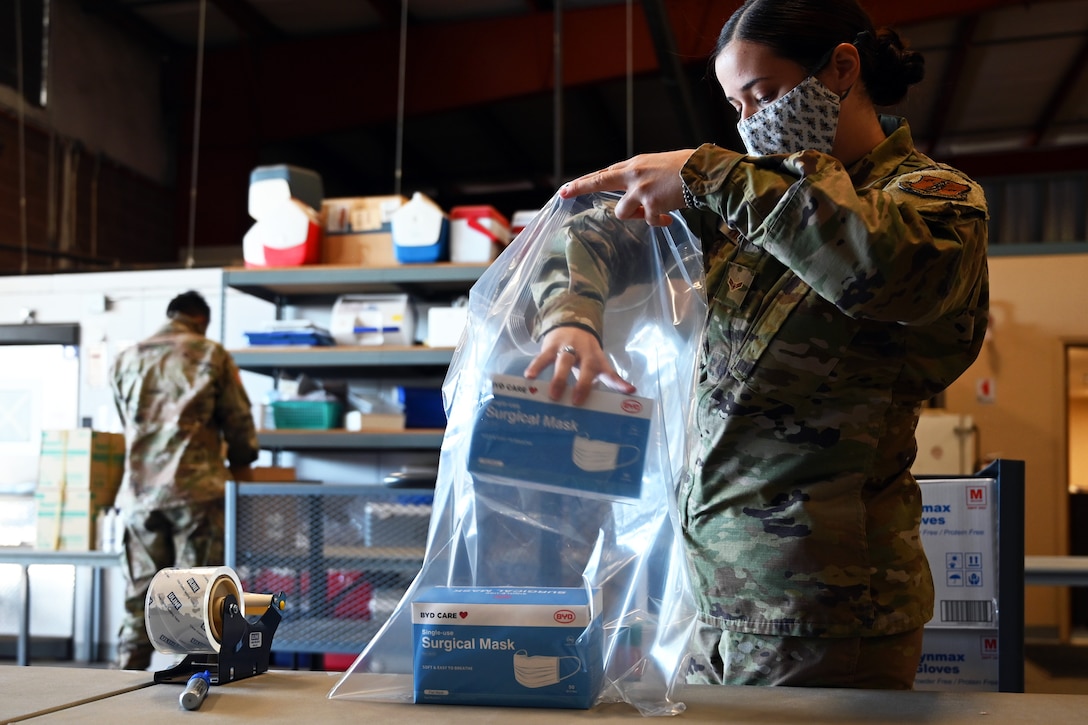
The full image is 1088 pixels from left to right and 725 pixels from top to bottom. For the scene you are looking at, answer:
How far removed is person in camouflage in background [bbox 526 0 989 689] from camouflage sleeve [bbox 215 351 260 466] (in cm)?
290

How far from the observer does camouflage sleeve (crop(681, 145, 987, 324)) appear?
904 mm

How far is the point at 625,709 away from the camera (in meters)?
0.92

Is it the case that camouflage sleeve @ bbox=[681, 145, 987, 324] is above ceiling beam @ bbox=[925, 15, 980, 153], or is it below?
below

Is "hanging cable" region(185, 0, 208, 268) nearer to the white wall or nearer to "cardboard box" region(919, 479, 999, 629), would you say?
the white wall

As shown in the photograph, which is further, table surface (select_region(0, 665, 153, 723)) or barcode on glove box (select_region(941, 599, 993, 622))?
barcode on glove box (select_region(941, 599, 993, 622))

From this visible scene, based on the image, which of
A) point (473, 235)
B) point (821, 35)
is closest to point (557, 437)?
point (821, 35)

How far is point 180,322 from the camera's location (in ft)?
12.6

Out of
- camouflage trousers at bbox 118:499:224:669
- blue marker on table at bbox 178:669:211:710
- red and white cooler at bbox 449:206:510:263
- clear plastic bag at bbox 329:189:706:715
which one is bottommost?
camouflage trousers at bbox 118:499:224:669

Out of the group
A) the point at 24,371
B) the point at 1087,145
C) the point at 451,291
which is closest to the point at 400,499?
the point at 451,291

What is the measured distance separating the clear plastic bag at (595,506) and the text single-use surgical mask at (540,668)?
55 mm

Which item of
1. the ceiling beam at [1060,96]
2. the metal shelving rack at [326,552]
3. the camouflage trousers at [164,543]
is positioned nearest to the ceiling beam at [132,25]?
the camouflage trousers at [164,543]

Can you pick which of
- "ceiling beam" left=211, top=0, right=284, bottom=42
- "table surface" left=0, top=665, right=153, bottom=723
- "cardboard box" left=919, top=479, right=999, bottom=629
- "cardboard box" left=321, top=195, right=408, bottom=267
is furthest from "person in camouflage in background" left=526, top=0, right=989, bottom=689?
"ceiling beam" left=211, top=0, right=284, bottom=42

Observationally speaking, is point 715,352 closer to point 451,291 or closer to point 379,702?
point 379,702

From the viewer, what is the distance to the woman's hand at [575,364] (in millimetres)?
971
